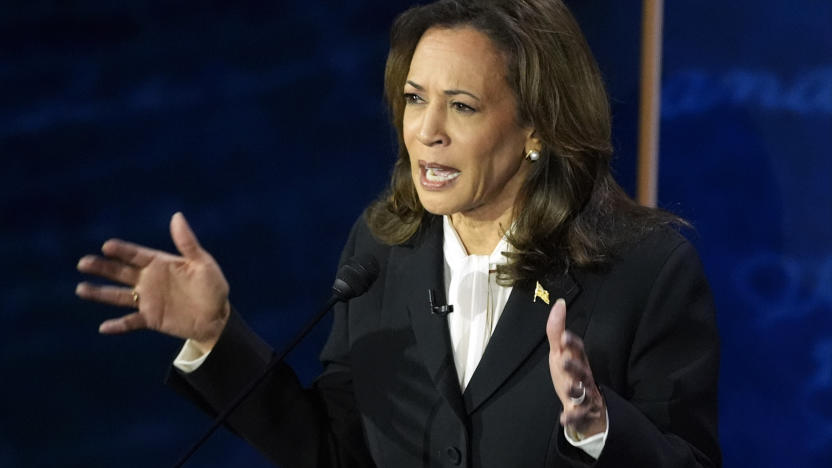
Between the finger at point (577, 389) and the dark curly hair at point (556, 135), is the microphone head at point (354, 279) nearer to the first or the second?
the dark curly hair at point (556, 135)

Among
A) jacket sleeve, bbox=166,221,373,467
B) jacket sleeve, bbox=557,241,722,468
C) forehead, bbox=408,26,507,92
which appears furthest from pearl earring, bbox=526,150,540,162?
jacket sleeve, bbox=166,221,373,467

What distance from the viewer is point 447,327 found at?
1.84m

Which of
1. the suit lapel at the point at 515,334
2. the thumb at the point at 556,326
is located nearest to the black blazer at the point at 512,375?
the suit lapel at the point at 515,334

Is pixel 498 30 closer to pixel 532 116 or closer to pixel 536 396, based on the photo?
pixel 532 116

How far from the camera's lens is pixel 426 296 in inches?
74.0

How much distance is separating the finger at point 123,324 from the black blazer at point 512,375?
19cm

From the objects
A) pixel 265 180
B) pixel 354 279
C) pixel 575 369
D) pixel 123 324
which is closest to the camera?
pixel 575 369

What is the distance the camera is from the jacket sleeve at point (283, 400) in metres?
1.77

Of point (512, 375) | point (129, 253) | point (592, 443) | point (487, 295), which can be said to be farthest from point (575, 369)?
point (129, 253)

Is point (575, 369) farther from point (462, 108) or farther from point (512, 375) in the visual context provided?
point (462, 108)

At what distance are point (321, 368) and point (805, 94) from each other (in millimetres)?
1465

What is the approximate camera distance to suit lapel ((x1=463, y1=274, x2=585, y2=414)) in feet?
5.76

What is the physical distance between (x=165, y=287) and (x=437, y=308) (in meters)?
0.47

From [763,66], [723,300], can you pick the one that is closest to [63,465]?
[723,300]
